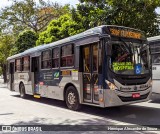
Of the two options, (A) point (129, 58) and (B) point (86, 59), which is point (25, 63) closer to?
(B) point (86, 59)

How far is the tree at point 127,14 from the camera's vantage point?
16.1 meters

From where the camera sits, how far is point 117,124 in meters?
8.05

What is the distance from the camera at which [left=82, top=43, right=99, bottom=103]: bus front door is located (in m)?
9.23

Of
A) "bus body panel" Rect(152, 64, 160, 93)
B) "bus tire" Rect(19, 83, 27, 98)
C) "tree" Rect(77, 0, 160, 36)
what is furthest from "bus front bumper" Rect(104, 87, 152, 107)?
"bus tire" Rect(19, 83, 27, 98)

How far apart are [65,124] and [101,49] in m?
2.65

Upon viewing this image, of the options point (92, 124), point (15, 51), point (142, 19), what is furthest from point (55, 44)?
point (15, 51)

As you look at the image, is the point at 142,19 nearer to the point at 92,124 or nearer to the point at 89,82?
the point at 89,82

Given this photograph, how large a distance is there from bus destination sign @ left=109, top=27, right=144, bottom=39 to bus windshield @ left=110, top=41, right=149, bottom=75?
0.89 feet

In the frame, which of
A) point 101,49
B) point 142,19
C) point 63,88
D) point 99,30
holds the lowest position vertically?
point 63,88

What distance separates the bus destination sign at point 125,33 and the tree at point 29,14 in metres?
28.6

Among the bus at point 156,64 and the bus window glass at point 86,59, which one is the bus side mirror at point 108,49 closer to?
the bus window glass at point 86,59

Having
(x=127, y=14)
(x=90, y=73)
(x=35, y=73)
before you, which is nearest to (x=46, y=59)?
(x=35, y=73)

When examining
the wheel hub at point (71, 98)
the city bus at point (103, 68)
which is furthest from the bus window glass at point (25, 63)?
the wheel hub at point (71, 98)

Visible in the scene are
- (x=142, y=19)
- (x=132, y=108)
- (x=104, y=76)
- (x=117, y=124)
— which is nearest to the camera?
(x=117, y=124)
